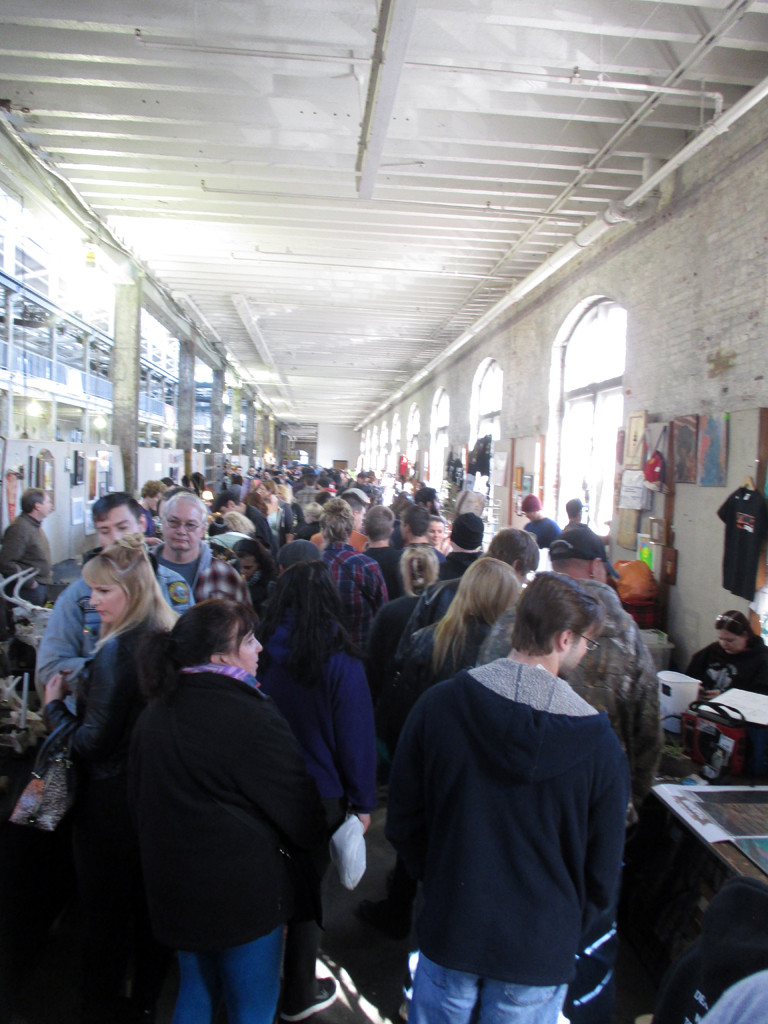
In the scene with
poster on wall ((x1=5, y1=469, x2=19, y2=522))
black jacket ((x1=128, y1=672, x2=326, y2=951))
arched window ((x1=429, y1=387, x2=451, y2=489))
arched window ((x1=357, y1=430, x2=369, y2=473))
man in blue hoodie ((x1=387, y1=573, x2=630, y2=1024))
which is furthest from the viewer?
arched window ((x1=357, y1=430, x2=369, y2=473))

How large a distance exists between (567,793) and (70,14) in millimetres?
5166

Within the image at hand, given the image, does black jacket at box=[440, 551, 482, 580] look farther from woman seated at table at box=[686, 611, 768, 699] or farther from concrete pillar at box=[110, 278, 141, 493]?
concrete pillar at box=[110, 278, 141, 493]

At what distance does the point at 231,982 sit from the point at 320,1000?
86cm

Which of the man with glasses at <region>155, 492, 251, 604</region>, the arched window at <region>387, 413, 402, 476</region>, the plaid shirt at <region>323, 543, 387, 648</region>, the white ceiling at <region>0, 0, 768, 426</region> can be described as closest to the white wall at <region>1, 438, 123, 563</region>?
the white ceiling at <region>0, 0, 768, 426</region>

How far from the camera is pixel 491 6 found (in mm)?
4047

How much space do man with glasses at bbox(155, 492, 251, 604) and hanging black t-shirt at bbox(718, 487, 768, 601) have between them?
3678 mm

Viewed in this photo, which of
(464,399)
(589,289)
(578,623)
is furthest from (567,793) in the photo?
(464,399)

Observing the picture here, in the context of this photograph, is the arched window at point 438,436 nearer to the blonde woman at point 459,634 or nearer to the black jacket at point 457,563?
the black jacket at point 457,563

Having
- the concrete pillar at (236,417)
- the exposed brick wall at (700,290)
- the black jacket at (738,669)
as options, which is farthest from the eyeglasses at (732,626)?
the concrete pillar at (236,417)

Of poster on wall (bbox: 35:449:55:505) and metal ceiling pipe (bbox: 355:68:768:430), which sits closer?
metal ceiling pipe (bbox: 355:68:768:430)

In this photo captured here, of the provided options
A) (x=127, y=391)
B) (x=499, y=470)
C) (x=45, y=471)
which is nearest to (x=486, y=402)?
(x=499, y=470)

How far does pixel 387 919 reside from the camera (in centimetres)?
297

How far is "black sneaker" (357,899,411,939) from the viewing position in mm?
2949

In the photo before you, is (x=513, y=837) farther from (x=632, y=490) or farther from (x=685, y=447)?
(x=632, y=490)
